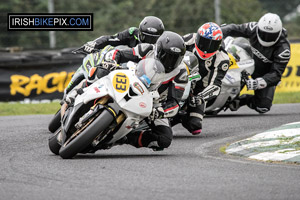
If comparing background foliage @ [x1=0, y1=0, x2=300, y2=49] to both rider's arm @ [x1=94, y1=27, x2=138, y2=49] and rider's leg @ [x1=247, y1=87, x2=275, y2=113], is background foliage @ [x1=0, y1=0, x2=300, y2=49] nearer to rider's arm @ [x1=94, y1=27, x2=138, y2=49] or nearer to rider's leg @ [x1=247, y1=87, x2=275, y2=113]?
rider's leg @ [x1=247, y1=87, x2=275, y2=113]

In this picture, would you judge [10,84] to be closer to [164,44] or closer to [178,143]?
[178,143]

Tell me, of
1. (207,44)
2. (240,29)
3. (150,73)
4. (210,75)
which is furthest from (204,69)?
(150,73)

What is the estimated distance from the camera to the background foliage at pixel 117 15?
56.7 ft

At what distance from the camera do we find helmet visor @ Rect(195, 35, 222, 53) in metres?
9.33

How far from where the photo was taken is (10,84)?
15.4 metres

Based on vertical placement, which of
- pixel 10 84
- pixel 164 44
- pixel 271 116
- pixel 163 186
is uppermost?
pixel 164 44

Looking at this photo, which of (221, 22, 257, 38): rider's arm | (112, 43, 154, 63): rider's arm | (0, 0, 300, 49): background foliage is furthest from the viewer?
(0, 0, 300, 49): background foliage

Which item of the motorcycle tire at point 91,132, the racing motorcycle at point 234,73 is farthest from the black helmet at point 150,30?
the motorcycle tire at point 91,132

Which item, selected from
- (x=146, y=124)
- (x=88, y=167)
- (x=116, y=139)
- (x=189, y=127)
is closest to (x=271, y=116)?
(x=189, y=127)

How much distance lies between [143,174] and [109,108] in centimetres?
93

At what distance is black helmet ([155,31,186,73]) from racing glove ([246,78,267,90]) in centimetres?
508

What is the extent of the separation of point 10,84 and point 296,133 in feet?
29.2

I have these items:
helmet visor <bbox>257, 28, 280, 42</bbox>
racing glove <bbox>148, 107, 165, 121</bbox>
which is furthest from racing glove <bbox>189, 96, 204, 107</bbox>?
helmet visor <bbox>257, 28, 280, 42</bbox>

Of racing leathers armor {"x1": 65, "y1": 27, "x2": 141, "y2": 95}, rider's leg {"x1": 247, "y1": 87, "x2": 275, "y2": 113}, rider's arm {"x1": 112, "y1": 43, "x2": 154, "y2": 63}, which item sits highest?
rider's arm {"x1": 112, "y1": 43, "x2": 154, "y2": 63}
